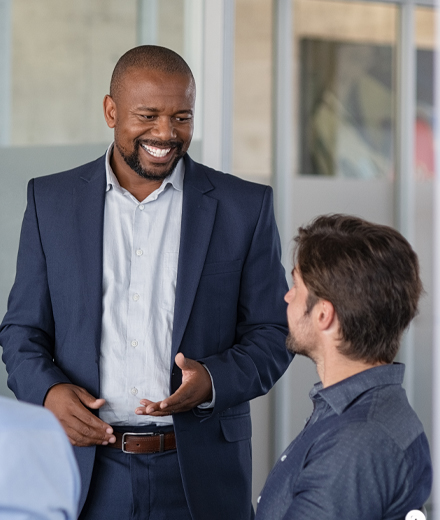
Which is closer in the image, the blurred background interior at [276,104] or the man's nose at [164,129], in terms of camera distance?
the man's nose at [164,129]

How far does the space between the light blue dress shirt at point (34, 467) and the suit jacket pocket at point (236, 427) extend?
3.83 ft

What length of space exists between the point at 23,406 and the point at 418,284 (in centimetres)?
89

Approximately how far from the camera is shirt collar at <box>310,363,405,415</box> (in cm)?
151

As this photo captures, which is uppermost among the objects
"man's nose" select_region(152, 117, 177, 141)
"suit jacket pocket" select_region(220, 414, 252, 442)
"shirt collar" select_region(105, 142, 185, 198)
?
"man's nose" select_region(152, 117, 177, 141)

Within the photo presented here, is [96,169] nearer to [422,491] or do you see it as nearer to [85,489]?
[85,489]

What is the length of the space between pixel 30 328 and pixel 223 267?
0.57 meters

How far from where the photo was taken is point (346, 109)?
4246mm

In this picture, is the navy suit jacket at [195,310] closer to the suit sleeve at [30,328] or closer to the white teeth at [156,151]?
the suit sleeve at [30,328]

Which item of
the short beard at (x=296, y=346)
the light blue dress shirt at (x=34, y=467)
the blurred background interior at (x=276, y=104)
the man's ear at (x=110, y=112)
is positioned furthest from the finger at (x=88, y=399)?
the blurred background interior at (x=276, y=104)

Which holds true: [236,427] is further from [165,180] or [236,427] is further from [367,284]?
[367,284]

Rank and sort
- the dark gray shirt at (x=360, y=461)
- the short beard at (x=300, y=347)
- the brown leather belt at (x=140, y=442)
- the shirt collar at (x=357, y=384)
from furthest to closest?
the brown leather belt at (x=140, y=442), the short beard at (x=300, y=347), the shirt collar at (x=357, y=384), the dark gray shirt at (x=360, y=461)

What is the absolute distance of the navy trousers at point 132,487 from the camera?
2.04m

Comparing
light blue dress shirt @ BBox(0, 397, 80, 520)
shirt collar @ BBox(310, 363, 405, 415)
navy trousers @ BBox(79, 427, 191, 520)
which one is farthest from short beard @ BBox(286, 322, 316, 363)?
light blue dress shirt @ BBox(0, 397, 80, 520)

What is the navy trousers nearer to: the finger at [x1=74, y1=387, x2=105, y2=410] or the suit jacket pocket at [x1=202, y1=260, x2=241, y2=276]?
the finger at [x1=74, y1=387, x2=105, y2=410]
